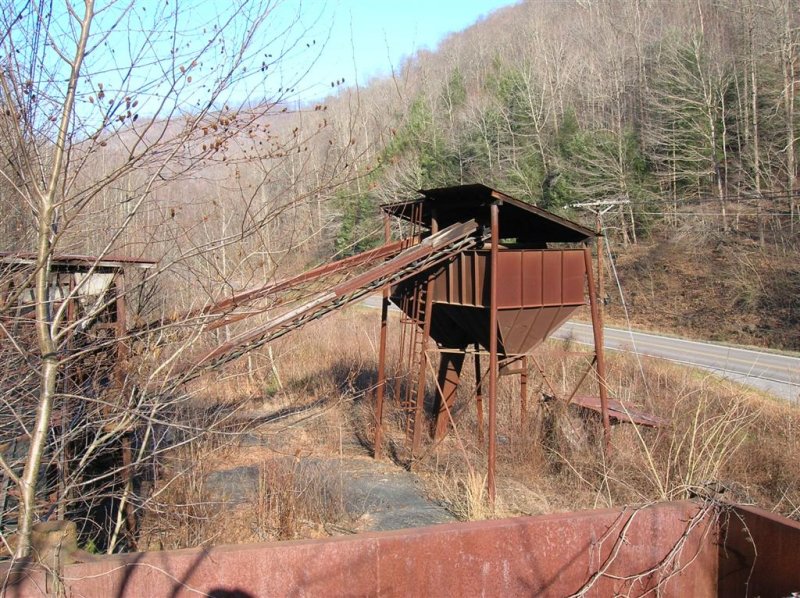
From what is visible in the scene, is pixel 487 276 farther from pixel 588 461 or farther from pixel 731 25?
pixel 731 25

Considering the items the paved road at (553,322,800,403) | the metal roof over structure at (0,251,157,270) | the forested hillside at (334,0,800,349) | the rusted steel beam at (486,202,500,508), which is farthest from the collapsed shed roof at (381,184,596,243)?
the forested hillside at (334,0,800,349)

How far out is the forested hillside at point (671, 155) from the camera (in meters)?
26.1

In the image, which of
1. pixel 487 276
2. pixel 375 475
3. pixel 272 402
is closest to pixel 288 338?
pixel 272 402

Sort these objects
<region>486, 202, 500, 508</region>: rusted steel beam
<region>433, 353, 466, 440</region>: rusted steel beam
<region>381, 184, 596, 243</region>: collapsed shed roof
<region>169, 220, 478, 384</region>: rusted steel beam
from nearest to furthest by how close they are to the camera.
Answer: <region>169, 220, 478, 384</region>: rusted steel beam, <region>486, 202, 500, 508</region>: rusted steel beam, <region>381, 184, 596, 243</region>: collapsed shed roof, <region>433, 353, 466, 440</region>: rusted steel beam

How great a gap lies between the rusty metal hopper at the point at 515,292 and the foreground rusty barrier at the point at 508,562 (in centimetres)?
489

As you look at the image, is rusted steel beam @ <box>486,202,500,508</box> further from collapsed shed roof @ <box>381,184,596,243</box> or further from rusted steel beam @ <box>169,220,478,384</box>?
rusted steel beam @ <box>169,220,478,384</box>

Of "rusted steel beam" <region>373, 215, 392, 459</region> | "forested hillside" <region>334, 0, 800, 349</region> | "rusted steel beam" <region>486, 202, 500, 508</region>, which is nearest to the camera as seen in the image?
"rusted steel beam" <region>486, 202, 500, 508</region>

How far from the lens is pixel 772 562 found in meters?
3.70

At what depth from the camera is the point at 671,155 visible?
3394cm

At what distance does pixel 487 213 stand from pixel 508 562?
7108mm

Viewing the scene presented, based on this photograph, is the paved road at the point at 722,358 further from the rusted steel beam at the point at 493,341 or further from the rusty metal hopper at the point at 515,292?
the rusted steel beam at the point at 493,341

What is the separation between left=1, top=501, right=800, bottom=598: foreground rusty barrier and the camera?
10.4 ft

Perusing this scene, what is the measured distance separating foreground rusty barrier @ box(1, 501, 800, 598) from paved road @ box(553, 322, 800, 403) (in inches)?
364

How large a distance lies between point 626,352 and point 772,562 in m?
14.8
